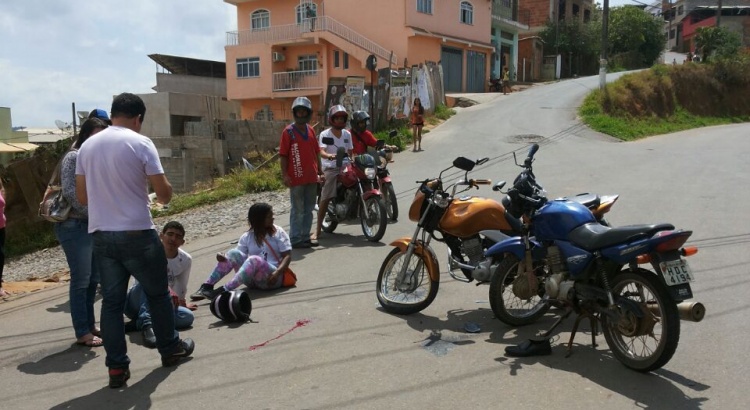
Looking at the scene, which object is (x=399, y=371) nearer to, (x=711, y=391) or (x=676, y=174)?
(x=711, y=391)

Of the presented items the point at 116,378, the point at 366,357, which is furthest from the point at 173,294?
the point at 366,357

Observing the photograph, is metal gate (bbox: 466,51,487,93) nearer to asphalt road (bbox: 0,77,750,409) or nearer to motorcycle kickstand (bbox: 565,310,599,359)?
asphalt road (bbox: 0,77,750,409)

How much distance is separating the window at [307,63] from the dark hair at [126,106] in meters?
32.5

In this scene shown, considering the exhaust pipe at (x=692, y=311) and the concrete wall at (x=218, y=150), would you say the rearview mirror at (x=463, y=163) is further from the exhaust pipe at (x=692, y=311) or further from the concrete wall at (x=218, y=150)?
the concrete wall at (x=218, y=150)

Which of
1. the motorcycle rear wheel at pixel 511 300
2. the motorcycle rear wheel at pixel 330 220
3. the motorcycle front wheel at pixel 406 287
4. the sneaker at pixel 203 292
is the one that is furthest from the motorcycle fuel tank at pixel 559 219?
the motorcycle rear wheel at pixel 330 220

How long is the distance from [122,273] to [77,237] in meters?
1.02

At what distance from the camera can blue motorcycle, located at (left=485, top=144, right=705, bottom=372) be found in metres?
3.66

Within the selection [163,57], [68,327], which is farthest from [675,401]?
[163,57]

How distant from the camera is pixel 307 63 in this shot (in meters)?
36.6

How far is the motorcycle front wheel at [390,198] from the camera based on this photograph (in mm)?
8984

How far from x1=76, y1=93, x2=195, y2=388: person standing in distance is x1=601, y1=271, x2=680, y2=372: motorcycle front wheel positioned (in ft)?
10.0

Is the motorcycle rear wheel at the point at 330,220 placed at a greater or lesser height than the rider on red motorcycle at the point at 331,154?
lesser

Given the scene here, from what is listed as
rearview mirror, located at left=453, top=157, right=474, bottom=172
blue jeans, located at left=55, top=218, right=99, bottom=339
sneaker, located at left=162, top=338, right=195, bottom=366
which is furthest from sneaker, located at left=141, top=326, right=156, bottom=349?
rearview mirror, located at left=453, top=157, right=474, bottom=172

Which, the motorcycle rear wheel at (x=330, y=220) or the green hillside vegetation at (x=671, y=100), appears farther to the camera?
the green hillside vegetation at (x=671, y=100)
